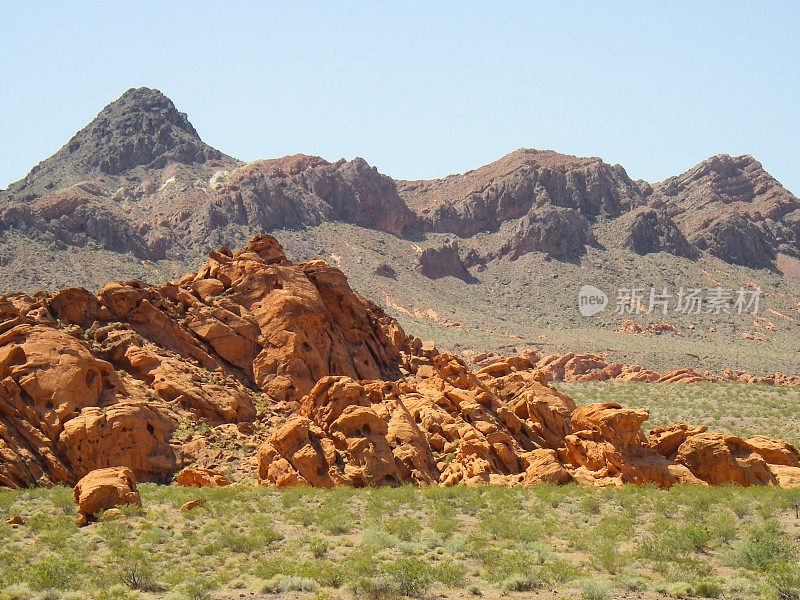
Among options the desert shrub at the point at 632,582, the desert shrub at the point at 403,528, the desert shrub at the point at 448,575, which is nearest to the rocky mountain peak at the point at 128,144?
the desert shrub at the point at 403,528

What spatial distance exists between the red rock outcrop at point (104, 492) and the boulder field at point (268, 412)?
0.36 meters

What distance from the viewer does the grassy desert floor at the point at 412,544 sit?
13086mm

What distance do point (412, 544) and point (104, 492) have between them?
764 cm

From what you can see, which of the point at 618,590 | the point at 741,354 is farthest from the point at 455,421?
the point at 741,354

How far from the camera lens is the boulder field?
23.2 metres

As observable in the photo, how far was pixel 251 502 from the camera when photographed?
66.9 ft

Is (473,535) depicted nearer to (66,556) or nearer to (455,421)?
(66,556)

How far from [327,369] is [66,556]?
17836mm

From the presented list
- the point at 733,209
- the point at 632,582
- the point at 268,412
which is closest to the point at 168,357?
the point at 268,412

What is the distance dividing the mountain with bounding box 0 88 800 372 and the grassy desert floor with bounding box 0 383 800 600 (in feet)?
186

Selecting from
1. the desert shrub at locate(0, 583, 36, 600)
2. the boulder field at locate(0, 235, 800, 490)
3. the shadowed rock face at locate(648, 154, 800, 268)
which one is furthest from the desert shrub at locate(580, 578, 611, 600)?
the shadowed rock face at locate(648, 154, 800, 268)

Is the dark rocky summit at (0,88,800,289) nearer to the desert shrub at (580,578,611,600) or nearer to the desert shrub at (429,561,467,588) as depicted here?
the desert shrub at (429,561,467,588)

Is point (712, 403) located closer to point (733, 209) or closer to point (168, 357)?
point (168, 357)

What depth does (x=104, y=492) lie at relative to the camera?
1819cm
